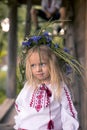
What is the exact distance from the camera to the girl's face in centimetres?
325

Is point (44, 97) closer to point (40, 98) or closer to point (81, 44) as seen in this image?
point (40, 98)

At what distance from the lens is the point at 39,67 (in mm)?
3256

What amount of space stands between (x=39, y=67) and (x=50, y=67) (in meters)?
0.09

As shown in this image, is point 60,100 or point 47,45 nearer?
point 60,100

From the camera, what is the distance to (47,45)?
3.41 meters

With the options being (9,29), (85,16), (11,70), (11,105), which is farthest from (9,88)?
(85,16)

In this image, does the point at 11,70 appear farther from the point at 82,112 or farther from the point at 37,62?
the point at 37,62

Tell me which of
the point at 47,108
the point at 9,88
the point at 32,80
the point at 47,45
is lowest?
the point at 9,88

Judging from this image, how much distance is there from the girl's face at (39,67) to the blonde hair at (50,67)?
0.09 ft

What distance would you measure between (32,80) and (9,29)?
6445mm

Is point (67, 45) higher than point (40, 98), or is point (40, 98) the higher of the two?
point (67, 45)

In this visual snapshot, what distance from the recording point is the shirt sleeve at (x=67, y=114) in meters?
3.08

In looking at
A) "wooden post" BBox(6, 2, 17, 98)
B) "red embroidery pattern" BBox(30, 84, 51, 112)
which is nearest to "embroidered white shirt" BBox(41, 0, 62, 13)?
"wooden post" BBox(6, 2, 17, 98)

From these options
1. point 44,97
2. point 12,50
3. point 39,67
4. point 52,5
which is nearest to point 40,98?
point 44,97
